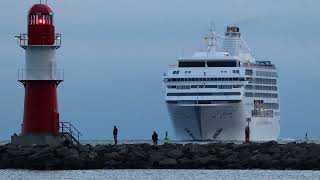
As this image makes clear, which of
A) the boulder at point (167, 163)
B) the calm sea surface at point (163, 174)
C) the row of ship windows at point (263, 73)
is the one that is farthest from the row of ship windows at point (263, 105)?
the calm sea surface at point (163, 174)

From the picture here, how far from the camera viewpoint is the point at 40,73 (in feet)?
123

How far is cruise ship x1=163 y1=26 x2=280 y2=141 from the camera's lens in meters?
73.4

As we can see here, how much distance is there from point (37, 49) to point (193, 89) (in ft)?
120

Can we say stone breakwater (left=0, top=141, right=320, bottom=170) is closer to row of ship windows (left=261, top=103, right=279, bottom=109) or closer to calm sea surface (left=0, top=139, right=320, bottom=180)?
calm sea surface (left=0, top=139, right=320, bottom=180)

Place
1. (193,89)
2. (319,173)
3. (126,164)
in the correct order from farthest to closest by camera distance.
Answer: (193,89)
(126,164)
(319,173)

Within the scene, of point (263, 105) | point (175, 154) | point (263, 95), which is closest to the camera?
point (175, 154)

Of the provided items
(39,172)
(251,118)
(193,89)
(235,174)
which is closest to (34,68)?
(39,172)

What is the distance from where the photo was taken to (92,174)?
1407 inches

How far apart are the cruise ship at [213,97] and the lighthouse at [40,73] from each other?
35350mm

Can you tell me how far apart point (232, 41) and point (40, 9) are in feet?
164

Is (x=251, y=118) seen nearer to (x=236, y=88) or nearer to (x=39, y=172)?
(x=236, y=88)

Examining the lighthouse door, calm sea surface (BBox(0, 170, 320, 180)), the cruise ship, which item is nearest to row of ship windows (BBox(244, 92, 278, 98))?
the cruise ship

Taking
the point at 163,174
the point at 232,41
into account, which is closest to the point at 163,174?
the point at 163,174

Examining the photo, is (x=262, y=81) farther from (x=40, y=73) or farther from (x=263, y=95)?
(x=40, y=73)
